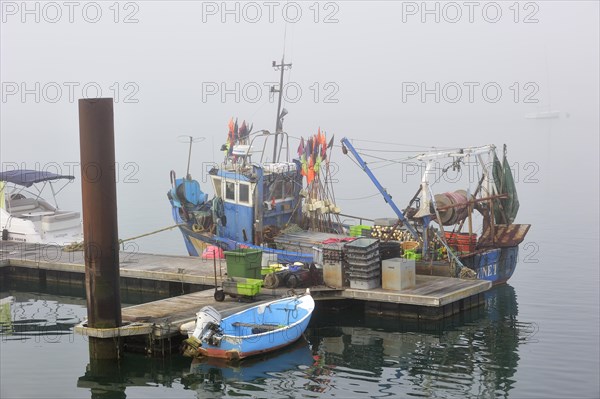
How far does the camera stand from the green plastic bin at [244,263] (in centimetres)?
2522

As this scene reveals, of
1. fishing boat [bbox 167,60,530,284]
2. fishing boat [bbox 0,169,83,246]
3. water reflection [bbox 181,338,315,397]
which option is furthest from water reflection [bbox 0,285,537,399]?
fishing boat [bbox 0,169,83,246]

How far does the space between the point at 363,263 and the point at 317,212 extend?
23.5 feet

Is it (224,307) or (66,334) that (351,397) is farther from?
(66,334)

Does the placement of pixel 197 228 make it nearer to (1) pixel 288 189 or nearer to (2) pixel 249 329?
(1) pixel 288 189

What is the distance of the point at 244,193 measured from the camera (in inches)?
1262

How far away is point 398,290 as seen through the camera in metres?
25.5

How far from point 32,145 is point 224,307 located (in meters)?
97.6

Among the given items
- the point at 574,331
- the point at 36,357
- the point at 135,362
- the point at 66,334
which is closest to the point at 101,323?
the point at 135,362

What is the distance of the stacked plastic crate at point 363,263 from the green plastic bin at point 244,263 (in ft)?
7.74

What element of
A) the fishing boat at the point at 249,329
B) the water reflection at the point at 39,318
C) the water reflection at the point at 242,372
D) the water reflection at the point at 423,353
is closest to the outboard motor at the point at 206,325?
the fishing boat at the point at 249,329

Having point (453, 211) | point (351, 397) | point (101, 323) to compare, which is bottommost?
point (351, 397)

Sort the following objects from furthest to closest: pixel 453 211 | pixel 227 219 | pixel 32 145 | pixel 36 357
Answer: pixel 32 145
pixel 227 219
pixel 453 211
pixel 36 357

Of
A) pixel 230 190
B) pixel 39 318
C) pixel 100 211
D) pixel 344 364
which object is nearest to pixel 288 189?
pixel 230 190

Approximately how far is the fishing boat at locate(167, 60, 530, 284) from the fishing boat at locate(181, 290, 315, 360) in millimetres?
4341
